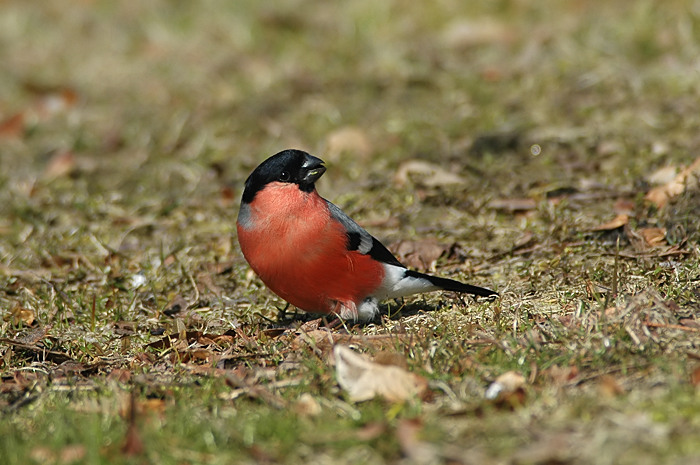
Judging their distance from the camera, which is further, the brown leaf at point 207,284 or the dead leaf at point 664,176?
the dead leaf at point 664,176

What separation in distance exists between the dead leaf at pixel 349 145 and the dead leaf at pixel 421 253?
152 centimetres

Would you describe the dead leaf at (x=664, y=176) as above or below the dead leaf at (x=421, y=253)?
above

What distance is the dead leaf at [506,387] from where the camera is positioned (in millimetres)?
3086

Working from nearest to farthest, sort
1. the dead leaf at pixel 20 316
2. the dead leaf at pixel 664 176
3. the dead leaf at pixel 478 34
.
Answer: the dead leaf at pixel 20 316 → the dead leaf at pixel 664 176 → the dead leaf at pixel 478 34

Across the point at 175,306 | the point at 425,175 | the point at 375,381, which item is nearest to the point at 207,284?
the point at 175,306

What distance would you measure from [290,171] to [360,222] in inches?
56.0

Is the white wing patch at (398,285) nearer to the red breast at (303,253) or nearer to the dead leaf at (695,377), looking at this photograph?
the red breast at (303,253)

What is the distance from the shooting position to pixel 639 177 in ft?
18.7

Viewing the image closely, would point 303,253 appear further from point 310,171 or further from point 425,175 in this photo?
point 425,175

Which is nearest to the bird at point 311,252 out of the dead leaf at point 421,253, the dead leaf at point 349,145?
the dead leaf at point 421,253

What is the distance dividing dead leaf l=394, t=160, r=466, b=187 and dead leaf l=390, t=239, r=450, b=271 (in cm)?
78

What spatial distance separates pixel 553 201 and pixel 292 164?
191cm

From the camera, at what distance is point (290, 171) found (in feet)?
14.7

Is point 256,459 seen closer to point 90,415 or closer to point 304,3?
point 90,415
